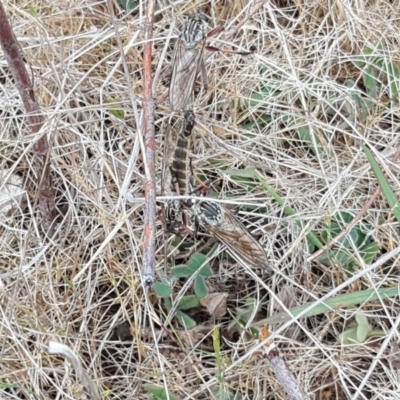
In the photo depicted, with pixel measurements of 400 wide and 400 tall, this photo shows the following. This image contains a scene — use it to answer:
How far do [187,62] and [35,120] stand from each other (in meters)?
0.48

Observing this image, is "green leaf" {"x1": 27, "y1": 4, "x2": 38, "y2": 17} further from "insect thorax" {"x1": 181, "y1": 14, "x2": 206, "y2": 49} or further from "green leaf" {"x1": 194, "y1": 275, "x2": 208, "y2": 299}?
"green leaf" {"x1": 194, "y1": 275, "x2": 208, "y2": 299}

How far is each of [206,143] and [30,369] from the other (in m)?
0.87

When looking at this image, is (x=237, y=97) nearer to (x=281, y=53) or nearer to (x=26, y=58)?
(x=281, y=53)

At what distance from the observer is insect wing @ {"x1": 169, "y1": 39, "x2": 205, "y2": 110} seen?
2.06 m

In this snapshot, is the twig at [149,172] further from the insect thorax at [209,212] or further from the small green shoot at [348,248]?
the small green shoot at [348,248]

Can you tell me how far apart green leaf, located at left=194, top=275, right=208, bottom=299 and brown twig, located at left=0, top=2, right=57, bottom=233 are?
491 mm

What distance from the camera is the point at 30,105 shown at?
1.89 meters

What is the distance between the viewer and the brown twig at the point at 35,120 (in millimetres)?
1732

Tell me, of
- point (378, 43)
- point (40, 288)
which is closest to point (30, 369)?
point (40, 288)

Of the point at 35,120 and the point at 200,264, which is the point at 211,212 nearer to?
the point at 200,264

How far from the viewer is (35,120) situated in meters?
1.99

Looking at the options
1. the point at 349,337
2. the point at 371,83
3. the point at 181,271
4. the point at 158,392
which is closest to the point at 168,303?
the point at 181,271

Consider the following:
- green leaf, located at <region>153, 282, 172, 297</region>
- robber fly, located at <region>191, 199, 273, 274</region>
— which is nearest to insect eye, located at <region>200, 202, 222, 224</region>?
robber fly, located at <region>191, 199, 273, 274</region>

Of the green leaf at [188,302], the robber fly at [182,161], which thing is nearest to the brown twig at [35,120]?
the robber fly at [182,161]
